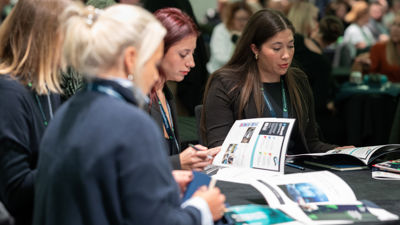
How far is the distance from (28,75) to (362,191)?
126 centimetres

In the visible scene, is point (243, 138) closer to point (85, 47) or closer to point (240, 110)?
point (240, 110)

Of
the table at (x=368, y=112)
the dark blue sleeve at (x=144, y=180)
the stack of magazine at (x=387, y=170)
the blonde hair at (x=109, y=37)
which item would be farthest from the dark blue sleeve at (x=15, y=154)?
the table at (x=368, y=112)

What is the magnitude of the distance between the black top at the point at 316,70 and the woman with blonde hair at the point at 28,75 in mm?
2882

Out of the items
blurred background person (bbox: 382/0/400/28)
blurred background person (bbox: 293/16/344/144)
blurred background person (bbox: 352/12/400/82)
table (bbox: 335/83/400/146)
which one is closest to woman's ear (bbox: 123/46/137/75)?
blurred background person (bbox: 293/16/344/144)

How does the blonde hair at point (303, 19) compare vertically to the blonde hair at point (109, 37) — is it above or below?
below

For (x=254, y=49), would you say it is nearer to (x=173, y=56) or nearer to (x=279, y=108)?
(x=279, y=108)

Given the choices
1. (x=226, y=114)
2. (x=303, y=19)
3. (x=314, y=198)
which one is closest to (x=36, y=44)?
(x=314, y=198)

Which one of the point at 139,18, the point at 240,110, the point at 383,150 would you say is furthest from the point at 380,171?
the point at 139,18

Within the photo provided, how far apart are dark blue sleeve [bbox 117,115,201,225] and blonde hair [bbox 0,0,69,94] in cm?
77

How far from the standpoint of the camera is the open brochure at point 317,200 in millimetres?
1660

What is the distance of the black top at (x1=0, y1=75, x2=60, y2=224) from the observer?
1.73 meters

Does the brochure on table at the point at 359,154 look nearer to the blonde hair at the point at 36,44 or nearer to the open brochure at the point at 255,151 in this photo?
the open brochure at the point at 255,151

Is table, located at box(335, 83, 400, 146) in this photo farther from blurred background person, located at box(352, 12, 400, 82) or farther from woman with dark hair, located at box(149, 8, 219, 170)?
woman with dark hair, located at box(149, 8, 219, 170)

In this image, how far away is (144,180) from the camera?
1215mm
